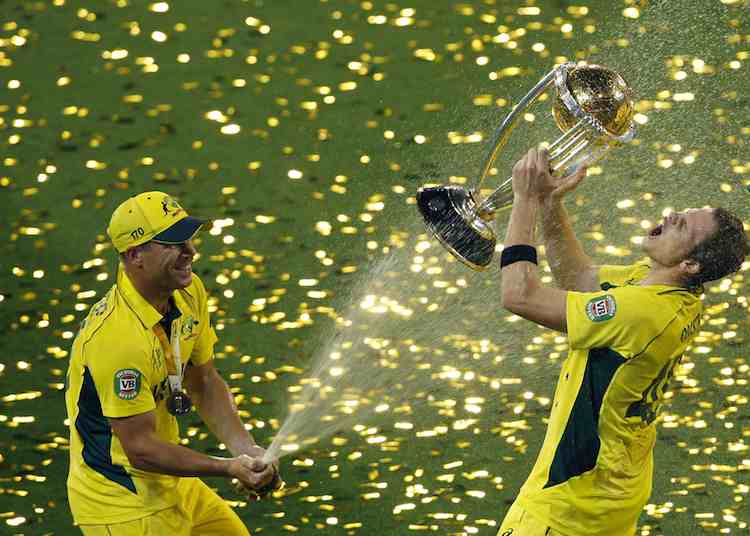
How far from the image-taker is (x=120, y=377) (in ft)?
9.37

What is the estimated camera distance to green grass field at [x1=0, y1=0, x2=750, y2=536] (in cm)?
395

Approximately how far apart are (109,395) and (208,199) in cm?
126

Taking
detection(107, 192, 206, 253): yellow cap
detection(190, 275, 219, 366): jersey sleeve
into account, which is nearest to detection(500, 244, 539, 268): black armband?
detection(107, 192, 206, 253): yellow cap

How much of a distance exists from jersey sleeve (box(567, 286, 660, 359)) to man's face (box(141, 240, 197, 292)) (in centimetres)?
92

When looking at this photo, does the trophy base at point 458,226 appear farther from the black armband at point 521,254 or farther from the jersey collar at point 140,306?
the jersey collar at point 140,306

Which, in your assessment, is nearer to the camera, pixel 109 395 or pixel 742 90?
pixel 109 395

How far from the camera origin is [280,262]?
4.07m

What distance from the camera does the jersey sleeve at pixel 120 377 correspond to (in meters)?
2.86

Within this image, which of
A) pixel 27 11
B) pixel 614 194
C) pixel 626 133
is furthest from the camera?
pixel 614 194

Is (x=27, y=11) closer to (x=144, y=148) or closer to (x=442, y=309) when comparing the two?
(x=144, y=148)

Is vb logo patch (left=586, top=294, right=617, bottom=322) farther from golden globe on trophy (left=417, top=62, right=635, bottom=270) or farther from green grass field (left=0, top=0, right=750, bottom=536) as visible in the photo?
green grass field (left=0, top=0, right=750, bottom=536)

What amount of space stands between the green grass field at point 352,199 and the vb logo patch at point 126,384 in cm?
120

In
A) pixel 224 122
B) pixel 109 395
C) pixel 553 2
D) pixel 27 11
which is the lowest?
pixel 109 395

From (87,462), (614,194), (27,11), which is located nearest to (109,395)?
(87,462)
